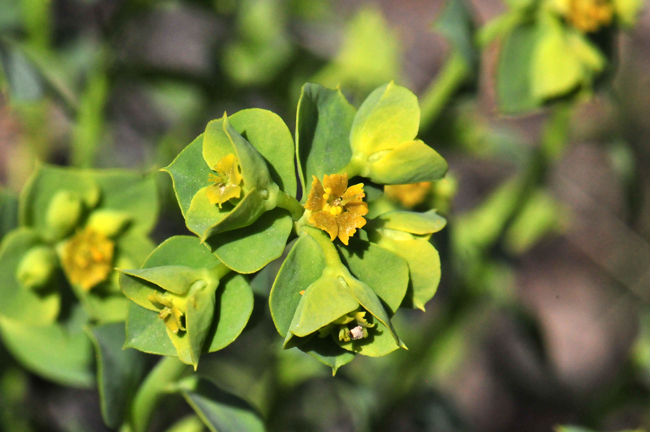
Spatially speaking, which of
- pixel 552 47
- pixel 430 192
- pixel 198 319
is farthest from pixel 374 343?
pixel 552 47

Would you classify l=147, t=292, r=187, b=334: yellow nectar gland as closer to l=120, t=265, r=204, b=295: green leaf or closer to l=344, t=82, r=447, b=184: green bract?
l=120, t=265, r=204, b=295: green leaf

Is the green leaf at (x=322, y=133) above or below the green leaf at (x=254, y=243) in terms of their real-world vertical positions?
above

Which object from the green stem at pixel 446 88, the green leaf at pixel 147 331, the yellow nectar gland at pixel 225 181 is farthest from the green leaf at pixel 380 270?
the green stem at pixel 446 88

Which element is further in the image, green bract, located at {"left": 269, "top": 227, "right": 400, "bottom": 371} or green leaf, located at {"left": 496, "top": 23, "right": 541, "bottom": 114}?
green leaf, located at {"left": 496, "top": 23, "right": 541, "bottom": 114}

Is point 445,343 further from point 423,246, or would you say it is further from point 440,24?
point 423,246

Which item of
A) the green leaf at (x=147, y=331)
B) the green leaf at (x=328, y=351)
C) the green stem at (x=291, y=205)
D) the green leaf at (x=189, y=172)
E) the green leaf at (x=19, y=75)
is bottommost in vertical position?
the green leaf at (x=147, y=331)

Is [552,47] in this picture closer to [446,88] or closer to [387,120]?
[446,88]

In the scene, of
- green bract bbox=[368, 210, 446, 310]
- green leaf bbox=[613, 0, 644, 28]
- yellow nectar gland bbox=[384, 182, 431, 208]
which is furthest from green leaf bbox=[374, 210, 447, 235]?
green leaf bbox=[613, 0, 644, 28]

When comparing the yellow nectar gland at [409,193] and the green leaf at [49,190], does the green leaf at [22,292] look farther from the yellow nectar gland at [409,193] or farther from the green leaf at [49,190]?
the yellow nectar gland at [409,193]
